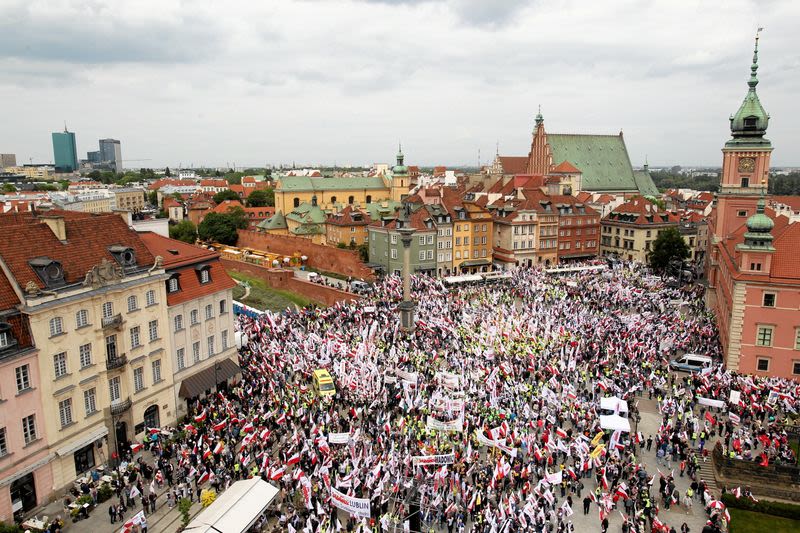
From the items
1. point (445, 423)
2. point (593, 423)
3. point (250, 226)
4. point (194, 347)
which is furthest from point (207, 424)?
point (250, 226)

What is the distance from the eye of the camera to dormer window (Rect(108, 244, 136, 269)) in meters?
30.8

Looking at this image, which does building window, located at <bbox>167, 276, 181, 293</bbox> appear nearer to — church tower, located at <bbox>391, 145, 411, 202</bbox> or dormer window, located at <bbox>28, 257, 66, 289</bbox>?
dormer window, located at <bbox>28, 257, 66, 289</bbox>

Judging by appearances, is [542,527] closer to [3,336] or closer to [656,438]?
[656,438]

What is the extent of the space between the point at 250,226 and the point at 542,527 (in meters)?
90.5

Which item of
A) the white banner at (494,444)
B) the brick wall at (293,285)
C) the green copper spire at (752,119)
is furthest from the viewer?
the brick wall at (293,285)

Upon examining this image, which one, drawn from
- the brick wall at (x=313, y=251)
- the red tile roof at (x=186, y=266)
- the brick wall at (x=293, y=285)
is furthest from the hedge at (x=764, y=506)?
the brick wall at (x=313, y=251)

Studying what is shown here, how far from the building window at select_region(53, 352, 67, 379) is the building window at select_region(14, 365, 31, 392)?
3.89 feet

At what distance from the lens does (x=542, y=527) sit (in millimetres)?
22750

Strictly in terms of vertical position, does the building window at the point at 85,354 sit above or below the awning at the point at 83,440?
above

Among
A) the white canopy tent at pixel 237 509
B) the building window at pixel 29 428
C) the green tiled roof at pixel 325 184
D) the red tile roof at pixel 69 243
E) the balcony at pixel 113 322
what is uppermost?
the green tiled roof at pixel 325 184

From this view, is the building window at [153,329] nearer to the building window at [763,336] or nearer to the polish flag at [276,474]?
the polish flag at [276,474]

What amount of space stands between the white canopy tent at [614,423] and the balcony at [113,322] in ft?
79.1

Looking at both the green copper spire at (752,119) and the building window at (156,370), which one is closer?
the building window at (156,370)

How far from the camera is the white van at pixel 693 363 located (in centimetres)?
3991
